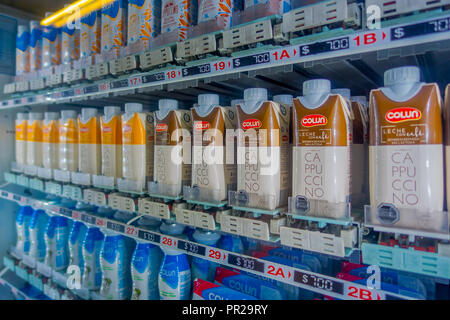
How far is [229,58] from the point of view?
1071mm

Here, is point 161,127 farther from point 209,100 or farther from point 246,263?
point 246,263

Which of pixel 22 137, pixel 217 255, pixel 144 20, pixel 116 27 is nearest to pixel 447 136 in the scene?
pixel 217 255

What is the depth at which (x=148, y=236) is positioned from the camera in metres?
1.38

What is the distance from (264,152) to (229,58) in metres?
0.37

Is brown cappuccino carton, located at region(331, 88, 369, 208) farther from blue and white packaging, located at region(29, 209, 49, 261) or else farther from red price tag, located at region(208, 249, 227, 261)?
blue and white packaging, located at region(29, 209, 49, 261)

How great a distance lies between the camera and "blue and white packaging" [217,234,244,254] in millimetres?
1358

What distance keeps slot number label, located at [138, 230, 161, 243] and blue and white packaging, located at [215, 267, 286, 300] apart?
323mm

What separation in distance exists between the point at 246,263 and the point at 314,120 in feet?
1.80

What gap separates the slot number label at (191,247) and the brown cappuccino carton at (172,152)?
0.21 metres

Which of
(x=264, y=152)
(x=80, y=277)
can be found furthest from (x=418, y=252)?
(x=80, y=277)

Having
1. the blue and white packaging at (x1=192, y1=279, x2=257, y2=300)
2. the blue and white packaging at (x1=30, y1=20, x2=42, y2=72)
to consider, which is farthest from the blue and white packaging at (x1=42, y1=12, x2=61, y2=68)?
the blue and white packaging at (x1=192, y1=279, x2=257, y2=300)

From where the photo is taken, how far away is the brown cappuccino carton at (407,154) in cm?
76

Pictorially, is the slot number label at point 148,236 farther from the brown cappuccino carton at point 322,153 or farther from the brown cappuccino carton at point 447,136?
the brown cappuccino carton at point 447,136

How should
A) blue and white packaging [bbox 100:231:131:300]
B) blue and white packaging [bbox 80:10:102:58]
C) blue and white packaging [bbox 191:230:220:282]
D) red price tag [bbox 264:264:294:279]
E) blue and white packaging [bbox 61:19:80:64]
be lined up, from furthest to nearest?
blue and white packaging [bbox 61:19:80:64] → blue and white packaging [bbox 80:10:102:58] → blue and white packaging [bbox 100:231:131:300] → blue and white packaging [bbox 191:230:220:282] → red price tag [bbox 264:264:294:279]
